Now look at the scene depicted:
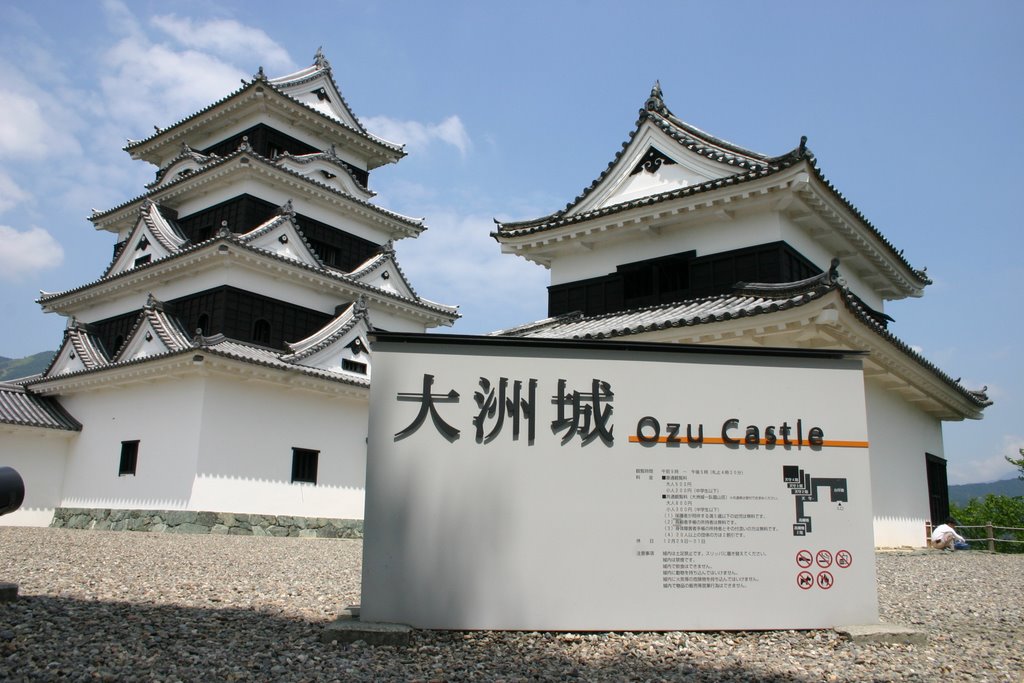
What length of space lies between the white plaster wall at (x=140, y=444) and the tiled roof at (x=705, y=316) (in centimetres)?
817

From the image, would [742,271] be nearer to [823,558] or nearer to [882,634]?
[823,558]

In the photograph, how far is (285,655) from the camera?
439cm

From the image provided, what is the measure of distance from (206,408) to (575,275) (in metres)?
9.05

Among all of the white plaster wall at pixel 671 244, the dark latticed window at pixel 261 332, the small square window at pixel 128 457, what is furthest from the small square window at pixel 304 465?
the white plaster wall at pixel 671 244

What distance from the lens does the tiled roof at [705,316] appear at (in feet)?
33.0

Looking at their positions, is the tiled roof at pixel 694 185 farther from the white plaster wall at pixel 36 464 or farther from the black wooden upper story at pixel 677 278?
the white plaster wall at pixel 36 464

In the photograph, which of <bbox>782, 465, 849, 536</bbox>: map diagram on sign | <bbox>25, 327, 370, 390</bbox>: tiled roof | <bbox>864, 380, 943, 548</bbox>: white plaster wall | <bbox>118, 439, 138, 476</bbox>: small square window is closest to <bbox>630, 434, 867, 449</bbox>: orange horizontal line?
<bbox>782, 465, 849, 536</bbox>: map diagram on sign

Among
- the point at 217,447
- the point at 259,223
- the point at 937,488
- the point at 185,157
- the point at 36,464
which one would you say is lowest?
the point at 937,488

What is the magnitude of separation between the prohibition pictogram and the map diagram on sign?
18 centimetres

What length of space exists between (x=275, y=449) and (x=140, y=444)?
131 inches

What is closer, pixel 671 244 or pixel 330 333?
pixel 671 244

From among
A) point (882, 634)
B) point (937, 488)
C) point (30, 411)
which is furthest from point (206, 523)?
point (937, 488)

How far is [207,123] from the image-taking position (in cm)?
2261

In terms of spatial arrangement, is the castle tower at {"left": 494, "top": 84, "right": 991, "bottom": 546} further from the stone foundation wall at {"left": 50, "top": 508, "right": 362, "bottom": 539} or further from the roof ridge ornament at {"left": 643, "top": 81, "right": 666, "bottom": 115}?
the stone foundation wall at {"left": 50, "top": 508, "right": 362, "bottom": 539}
